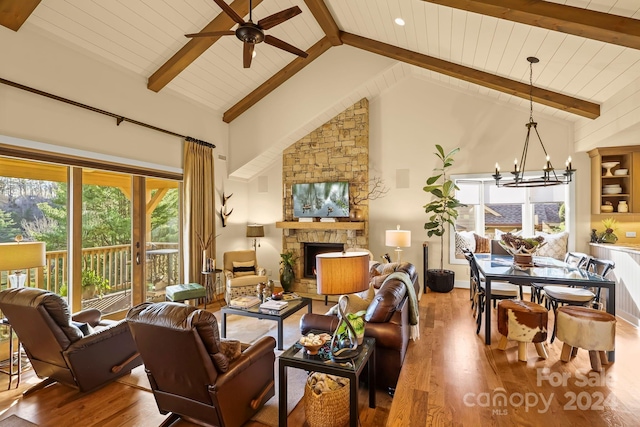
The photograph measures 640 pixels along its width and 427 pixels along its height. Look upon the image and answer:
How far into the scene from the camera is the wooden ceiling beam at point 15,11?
3.23 metres

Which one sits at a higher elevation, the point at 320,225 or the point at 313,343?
the point at 320,225

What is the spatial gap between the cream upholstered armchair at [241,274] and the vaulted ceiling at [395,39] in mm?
3068

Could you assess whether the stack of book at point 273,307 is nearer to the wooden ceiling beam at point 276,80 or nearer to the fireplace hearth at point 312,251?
the fireplace hearth at point 312,251

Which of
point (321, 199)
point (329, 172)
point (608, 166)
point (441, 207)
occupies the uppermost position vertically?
point (329, 172)

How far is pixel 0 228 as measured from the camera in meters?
3.47

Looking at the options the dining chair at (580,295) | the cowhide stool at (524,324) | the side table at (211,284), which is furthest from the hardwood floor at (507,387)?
the side table at (211,284)

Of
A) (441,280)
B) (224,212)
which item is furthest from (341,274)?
(224,212)

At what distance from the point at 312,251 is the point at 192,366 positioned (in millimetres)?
5069

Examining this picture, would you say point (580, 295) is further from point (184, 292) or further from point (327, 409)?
point (184, 292)

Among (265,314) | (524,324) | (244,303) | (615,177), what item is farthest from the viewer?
(615,177)

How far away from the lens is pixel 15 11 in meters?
3.28

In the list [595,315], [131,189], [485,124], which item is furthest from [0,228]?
[485,124]

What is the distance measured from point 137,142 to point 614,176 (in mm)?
7535

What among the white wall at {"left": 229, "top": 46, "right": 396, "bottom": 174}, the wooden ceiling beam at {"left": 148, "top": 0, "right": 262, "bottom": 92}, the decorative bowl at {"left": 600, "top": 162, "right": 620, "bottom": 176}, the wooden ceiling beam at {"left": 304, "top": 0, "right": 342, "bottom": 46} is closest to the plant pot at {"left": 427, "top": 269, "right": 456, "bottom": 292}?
the decorative bowl at {"left": 600, "top": 162, "right": 620, "bottom": 176}
